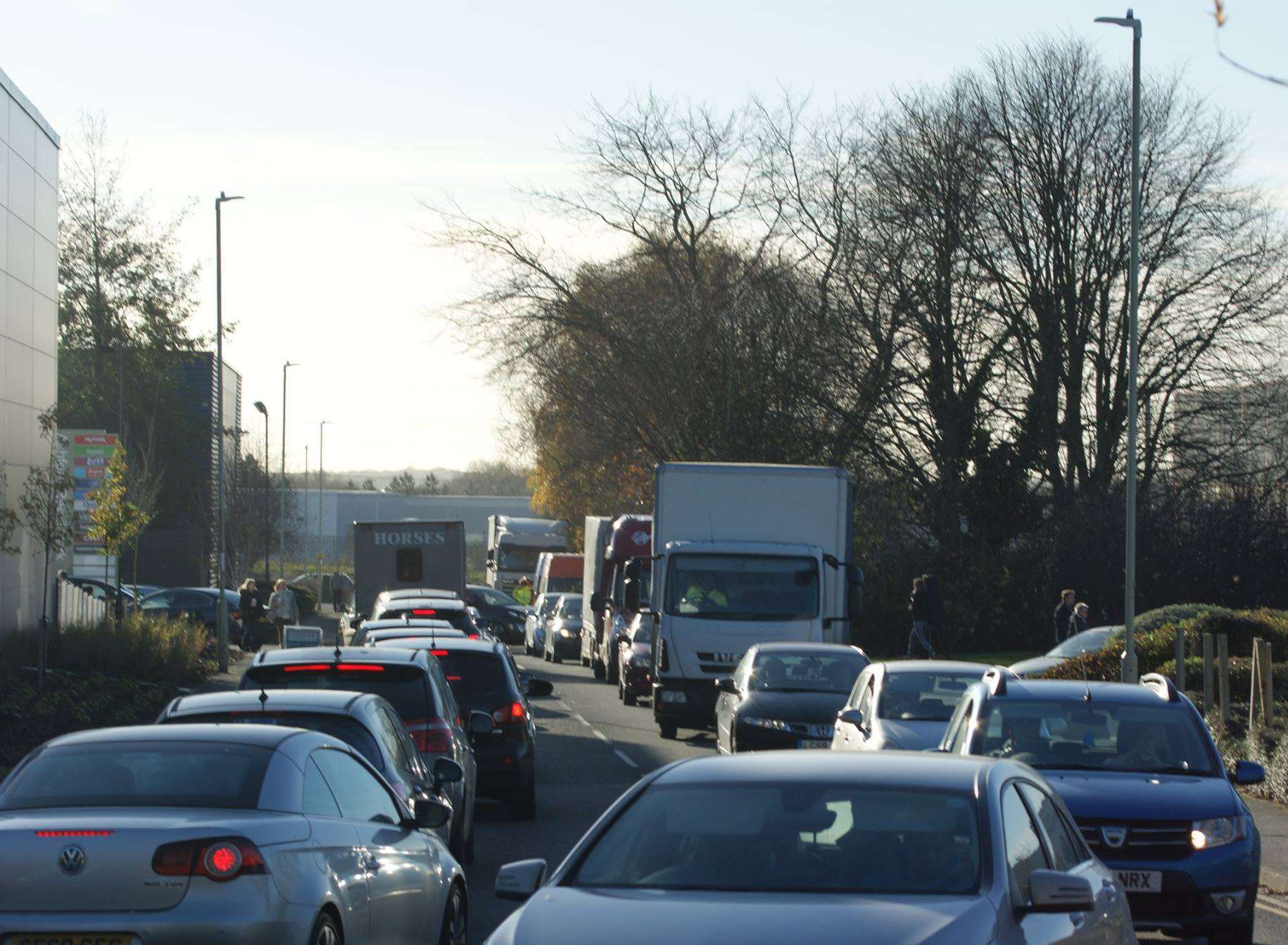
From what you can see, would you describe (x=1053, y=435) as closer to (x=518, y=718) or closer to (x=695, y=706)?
(x=695, y=706)

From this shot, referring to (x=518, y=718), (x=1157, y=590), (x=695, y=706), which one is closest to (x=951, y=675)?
(x=518, y=718)

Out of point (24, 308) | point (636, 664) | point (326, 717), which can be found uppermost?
point (24, 308)

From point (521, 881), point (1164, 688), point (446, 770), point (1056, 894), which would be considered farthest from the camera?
point (1164, 688)

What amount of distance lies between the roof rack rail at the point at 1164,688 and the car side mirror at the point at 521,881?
5.96 m

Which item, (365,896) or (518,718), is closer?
(365,896)

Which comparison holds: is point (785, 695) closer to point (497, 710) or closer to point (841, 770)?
point (497, 710)

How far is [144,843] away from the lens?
6.36 m

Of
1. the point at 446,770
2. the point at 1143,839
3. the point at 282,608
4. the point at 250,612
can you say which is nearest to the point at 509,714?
the point at 446,770

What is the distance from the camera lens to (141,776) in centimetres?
710

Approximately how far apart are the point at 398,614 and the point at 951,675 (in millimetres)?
14018

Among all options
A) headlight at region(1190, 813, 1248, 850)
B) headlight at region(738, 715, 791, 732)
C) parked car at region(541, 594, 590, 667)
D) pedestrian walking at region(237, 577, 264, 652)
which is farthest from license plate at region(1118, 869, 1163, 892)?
parked car at region(541, 594, 590, 667)

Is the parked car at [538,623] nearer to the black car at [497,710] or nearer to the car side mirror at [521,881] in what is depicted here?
the black car at [497,710]

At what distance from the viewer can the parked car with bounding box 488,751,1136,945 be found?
15.8 feet

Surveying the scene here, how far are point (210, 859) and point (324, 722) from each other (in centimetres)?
280
